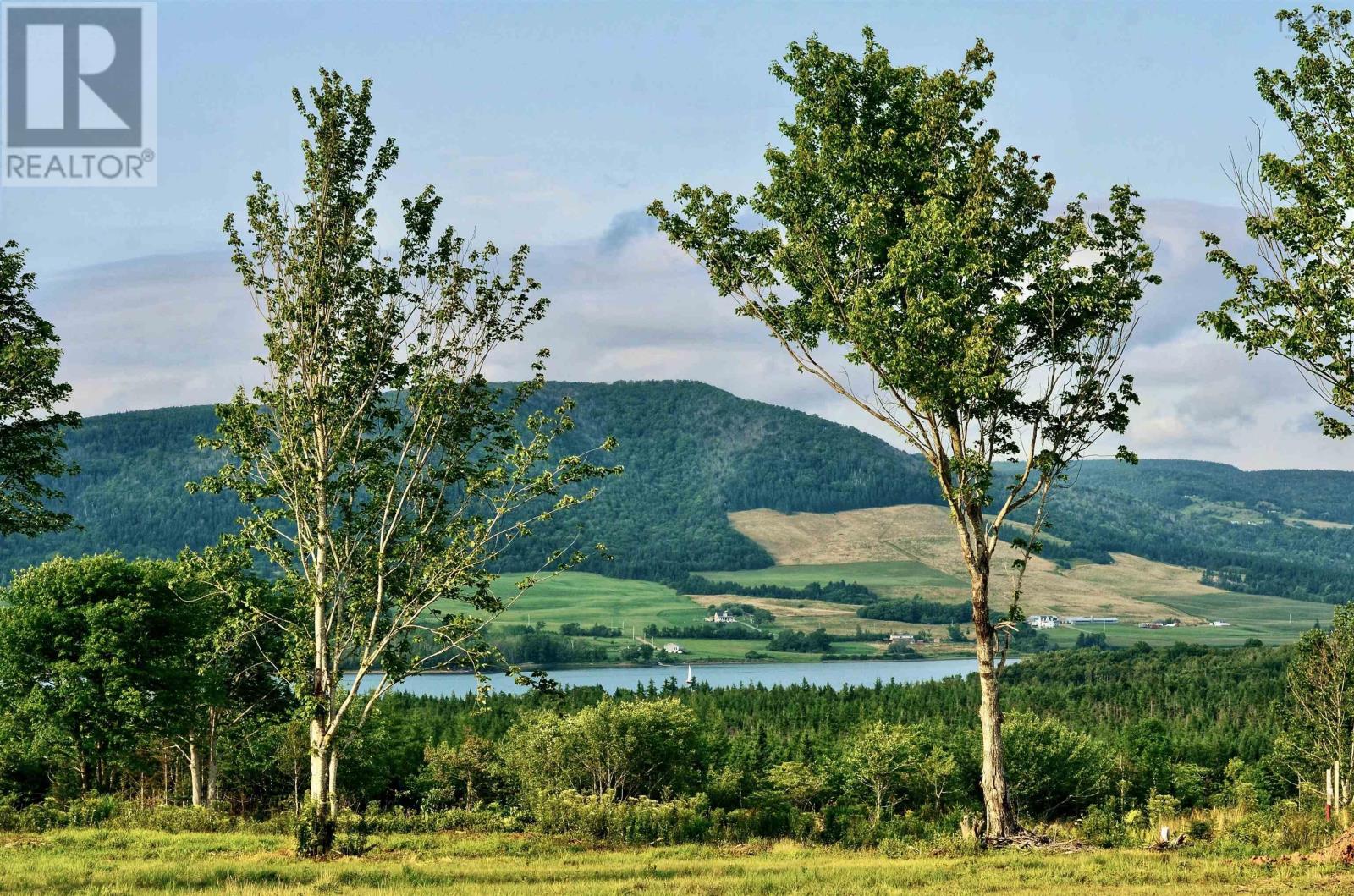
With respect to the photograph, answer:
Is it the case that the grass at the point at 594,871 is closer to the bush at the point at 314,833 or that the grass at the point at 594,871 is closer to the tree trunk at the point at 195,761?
the bush at the point at 314,833

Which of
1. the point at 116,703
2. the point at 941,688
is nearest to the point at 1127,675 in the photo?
the point at 941,688

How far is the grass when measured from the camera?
17672 mm

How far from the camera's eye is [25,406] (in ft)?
92.6

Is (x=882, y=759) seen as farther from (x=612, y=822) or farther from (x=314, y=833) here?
(x=314, y=833)

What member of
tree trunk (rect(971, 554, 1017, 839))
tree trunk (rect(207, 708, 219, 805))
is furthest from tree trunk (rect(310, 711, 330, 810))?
tree trunk (rect(207, 708, 219, 805))

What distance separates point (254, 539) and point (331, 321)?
450cm

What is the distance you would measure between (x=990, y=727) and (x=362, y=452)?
552 inches

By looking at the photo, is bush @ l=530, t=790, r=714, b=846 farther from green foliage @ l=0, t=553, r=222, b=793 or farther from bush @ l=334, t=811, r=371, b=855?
green foliage @ l=0, t=553, r=222, b=793

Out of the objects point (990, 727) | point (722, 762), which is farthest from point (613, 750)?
point (990, 727)

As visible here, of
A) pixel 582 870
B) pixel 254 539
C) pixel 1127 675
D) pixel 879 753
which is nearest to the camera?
pixel 582 870

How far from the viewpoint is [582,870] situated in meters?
20.2

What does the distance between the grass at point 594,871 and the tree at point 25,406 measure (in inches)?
372

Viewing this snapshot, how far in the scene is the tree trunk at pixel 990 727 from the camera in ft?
77.1

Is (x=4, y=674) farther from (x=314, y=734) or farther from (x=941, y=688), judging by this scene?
(x=941, y=688)
